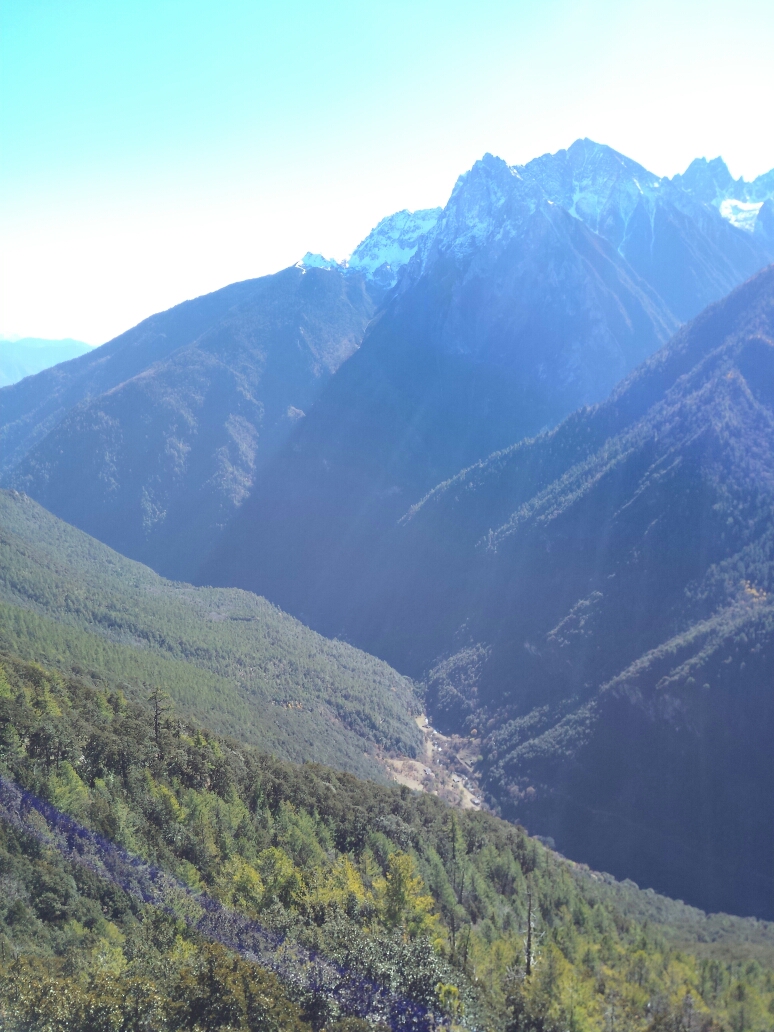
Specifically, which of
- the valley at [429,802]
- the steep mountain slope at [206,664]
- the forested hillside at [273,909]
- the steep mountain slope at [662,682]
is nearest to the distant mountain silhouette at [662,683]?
the steep mountain slope at [662,682]

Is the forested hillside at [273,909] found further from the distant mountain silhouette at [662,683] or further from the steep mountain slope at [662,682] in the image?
the steep mountain slope at [662,682]

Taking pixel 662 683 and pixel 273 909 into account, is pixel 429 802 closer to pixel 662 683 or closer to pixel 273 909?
A: pixel 273 909

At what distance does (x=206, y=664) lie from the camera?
161 meters

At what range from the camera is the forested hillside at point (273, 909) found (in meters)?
39.1

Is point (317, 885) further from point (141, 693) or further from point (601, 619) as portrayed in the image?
point (601, 619)

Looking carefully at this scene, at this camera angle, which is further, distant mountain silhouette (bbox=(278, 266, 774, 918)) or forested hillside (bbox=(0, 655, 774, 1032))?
distant mountain silhouette (bbox=(278, 266, 774, 918))

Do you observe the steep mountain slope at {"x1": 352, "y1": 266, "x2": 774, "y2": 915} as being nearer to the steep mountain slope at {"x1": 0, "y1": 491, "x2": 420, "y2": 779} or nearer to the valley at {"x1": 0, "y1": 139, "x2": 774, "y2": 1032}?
the valley at {"x1": 0, "y1": 139, "x2": 774, "y2": 1032}

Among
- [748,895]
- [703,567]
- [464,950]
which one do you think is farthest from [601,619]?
[464,950]

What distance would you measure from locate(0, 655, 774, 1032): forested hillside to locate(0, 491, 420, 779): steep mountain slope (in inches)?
1353

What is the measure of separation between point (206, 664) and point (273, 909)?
4566 inches

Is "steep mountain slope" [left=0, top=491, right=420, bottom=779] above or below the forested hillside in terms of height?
above

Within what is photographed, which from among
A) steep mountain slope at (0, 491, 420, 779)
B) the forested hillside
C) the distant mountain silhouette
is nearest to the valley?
the forested hillside

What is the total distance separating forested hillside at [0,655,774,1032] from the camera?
39094mm

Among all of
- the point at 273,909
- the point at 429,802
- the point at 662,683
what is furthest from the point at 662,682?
the point at 273,909
